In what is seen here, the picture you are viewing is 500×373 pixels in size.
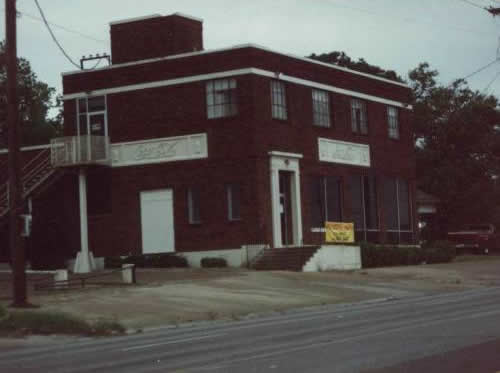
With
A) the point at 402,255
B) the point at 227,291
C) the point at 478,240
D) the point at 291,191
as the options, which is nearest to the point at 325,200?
the point at 291,191

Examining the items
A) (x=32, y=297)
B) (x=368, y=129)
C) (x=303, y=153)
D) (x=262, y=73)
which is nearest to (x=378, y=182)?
(x=368, y=129)

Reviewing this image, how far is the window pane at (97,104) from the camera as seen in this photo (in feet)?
141

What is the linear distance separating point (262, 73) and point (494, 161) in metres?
30.8

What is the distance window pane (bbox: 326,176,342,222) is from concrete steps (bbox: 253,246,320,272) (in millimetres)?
5257

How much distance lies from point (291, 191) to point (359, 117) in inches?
263

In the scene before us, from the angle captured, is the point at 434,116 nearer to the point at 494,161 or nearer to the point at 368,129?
the point at 494,161

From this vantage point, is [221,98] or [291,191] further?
[291,191]

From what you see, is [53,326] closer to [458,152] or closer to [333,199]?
[333,199]

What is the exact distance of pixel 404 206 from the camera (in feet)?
163

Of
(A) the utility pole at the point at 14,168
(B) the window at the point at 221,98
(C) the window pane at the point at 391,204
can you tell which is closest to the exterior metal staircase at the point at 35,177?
(B) the window at the point at 221,98

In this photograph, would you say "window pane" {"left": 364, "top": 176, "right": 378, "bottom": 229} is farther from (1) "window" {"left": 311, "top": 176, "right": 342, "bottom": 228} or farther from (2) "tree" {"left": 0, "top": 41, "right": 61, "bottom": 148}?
(2) "tree" {"left": 0, "top": 41, "right": 61, "bottom": 148}

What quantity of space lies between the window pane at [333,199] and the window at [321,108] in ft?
7.75

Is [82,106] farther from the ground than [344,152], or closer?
farther from the ground

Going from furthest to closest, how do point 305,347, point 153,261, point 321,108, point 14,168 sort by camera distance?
point 321,108
point 153,261
point 14,168
point 305,347
